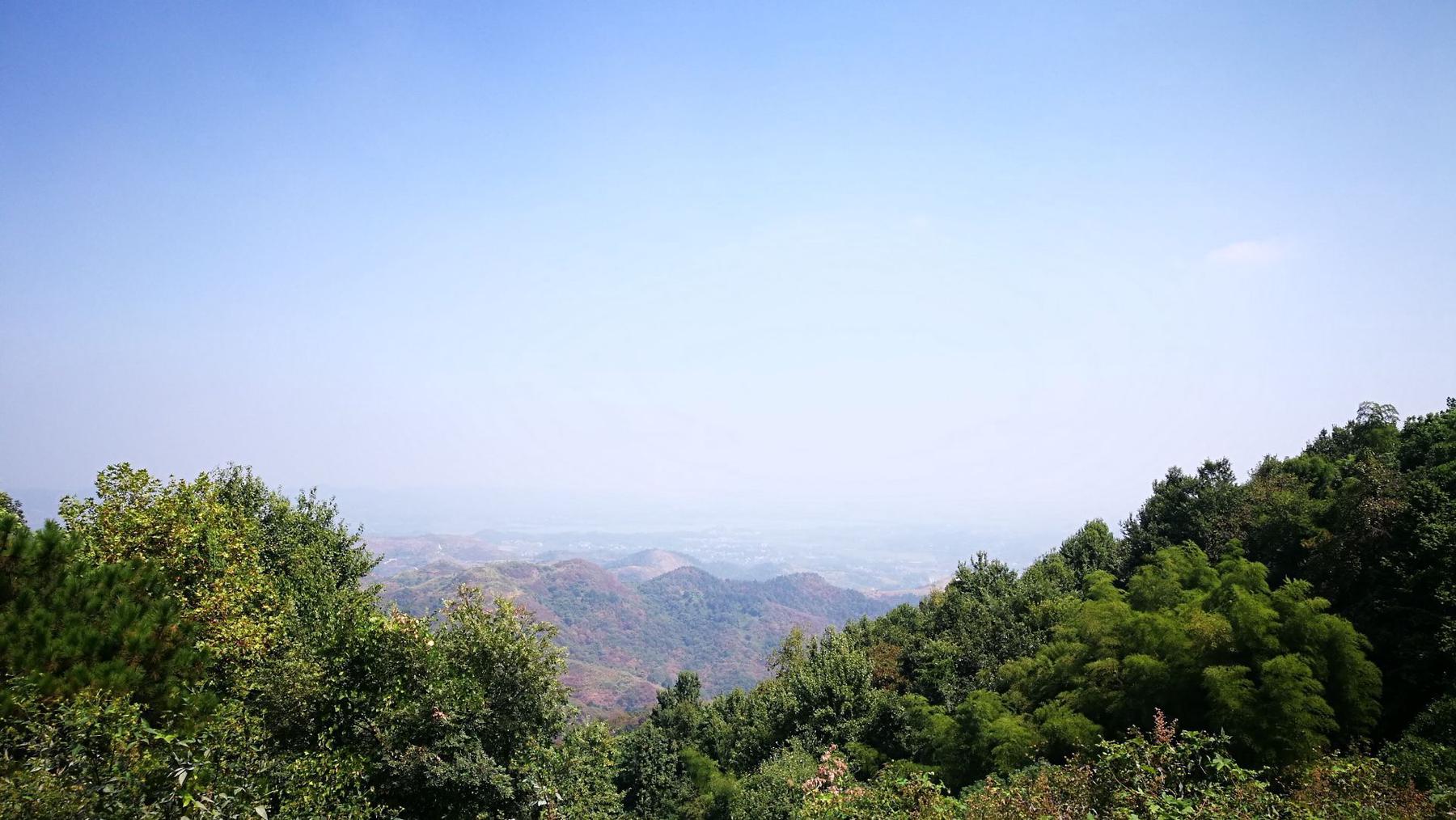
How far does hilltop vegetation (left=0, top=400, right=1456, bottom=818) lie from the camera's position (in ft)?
31.1

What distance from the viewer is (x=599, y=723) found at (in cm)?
1508

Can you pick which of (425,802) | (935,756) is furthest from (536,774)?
(935,756)

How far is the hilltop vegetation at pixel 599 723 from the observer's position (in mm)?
9469

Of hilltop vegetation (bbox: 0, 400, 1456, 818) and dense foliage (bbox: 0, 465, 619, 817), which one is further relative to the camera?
hilltop vegetation (bbox: 0, 400, 1456, 818)

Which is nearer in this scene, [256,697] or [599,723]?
[256,697]

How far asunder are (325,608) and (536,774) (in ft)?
33.3

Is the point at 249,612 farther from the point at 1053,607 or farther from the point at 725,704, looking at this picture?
the point at 725,704

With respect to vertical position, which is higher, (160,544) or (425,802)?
(160,544)

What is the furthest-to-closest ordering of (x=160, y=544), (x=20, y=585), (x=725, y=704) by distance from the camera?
(x=725, y=704) → (x=160, y=544) → (x=20, y=585)

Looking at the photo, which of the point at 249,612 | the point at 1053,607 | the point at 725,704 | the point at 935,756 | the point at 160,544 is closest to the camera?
the point at 160,544

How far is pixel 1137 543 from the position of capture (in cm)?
4138

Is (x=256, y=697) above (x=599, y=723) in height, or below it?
above

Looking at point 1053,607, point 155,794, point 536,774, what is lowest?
point 1053,607

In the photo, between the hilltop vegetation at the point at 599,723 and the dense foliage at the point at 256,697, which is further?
the hilltop vegetation at the point at 599,723
